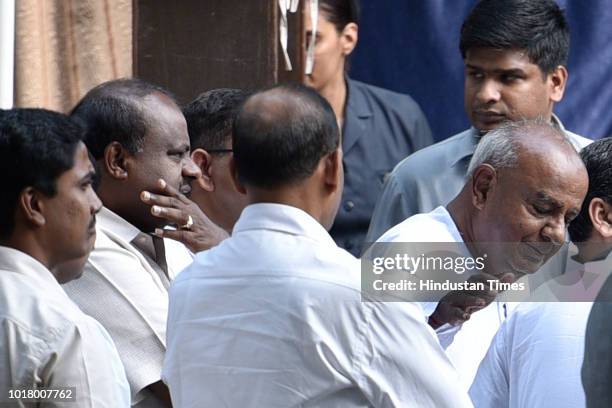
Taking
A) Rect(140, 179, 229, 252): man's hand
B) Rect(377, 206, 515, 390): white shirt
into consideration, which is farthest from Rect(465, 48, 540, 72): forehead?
Rect(140, 179, 229, 252): man's hand

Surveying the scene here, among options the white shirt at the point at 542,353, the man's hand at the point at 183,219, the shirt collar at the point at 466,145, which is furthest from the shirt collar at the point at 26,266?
the shirt collar at the point at 466,145

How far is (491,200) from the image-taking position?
14.6 ft

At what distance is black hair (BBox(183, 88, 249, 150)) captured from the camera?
15.8 ft

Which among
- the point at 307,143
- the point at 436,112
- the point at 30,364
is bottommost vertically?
the point at 436,112

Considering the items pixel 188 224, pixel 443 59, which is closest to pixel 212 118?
pixel 188 224

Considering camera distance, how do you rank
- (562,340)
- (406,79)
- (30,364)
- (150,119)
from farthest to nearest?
1. (406,79)
2. (150,119)
3. (562,340)
4. (30,364)

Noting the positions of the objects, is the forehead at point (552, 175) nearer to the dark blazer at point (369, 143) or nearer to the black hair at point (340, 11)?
the dark blazer at point (369, 143)

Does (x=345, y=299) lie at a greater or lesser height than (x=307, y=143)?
lesser

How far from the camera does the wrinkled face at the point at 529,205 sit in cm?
442

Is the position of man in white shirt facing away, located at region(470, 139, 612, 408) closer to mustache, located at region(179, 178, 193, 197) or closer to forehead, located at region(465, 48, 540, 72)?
mustache, located at region(179, 178, 193, 197)

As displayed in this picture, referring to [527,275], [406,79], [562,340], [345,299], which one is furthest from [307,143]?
[406,79]

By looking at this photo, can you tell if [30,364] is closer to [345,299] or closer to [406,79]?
[345,299]

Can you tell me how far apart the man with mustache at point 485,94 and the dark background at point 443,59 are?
0.81m

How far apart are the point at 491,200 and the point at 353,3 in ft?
Answer: 5.66
